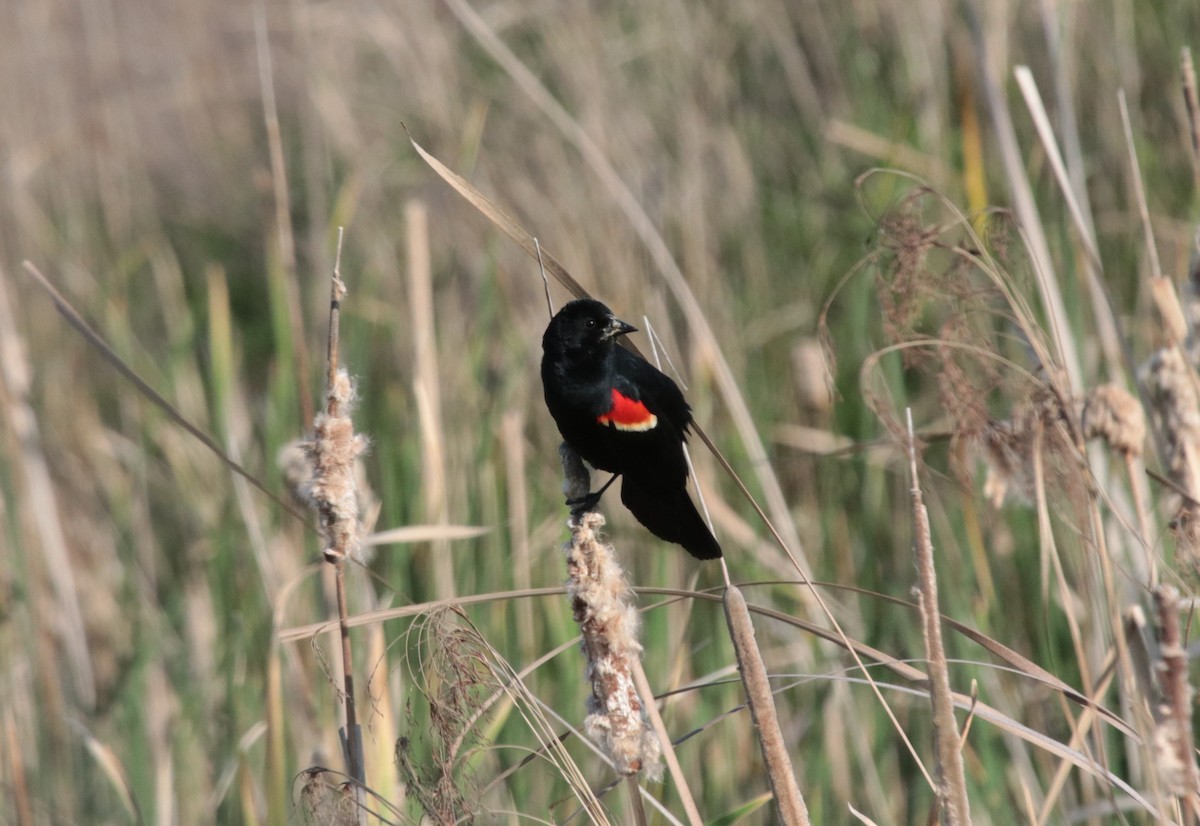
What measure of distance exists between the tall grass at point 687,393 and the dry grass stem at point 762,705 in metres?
0.11

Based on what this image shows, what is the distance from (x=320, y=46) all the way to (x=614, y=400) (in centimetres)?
247

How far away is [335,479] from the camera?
1.05 metres

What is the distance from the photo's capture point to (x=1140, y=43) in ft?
11.1

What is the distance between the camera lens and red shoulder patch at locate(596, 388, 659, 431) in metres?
1.68

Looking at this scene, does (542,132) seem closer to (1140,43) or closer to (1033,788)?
(1140,43)

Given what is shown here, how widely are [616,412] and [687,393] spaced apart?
1.00m

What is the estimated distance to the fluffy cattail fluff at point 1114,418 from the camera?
48.4 inches

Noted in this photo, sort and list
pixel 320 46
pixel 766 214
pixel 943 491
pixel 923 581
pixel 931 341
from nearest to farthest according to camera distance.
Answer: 1. pixel 923 581
2. pixel 931 341
3. pixel 943 491
4. pixel 766 214
5. pixel 320 46

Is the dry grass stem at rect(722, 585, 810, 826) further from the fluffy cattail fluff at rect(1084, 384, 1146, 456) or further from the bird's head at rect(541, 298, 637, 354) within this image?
the bird's head at rect(541, 298, 637, 354)

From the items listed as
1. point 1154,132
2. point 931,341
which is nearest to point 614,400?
point 931,341

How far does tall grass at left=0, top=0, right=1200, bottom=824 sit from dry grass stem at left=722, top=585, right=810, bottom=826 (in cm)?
11

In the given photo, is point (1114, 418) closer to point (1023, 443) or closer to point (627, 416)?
point (1023, 443)

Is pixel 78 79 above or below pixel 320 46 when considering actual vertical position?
above

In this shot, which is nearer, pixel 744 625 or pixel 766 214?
pixel 744 625
